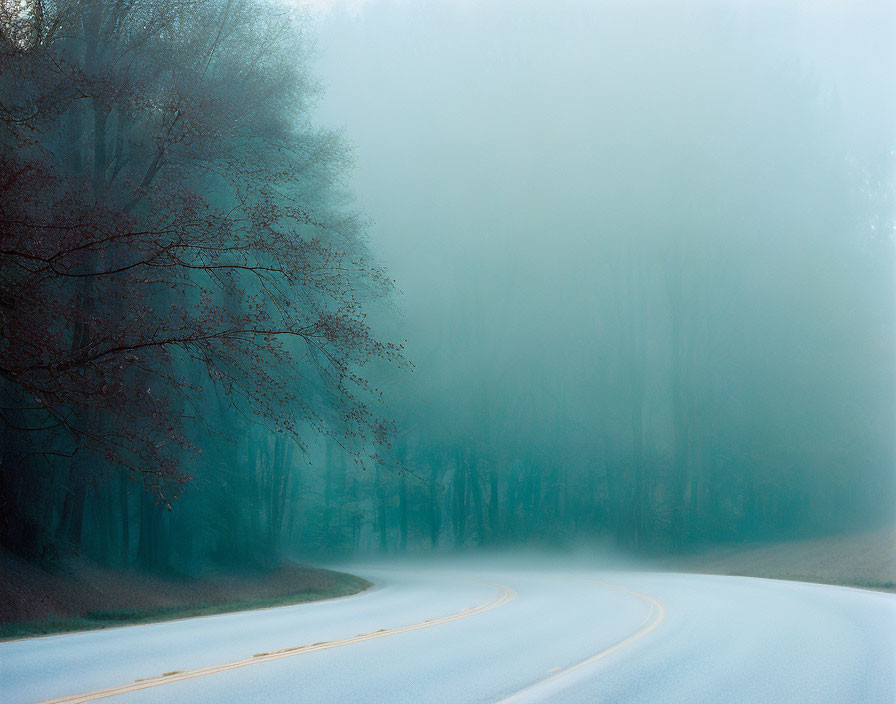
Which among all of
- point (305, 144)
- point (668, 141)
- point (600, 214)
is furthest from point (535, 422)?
point (305, 144)

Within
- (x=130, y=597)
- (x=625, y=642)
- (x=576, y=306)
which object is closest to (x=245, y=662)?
(x=625, y=642)

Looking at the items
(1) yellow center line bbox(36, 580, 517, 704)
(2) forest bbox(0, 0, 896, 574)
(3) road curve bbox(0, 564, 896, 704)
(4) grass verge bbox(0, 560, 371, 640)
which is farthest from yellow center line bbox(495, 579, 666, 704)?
(2) forest bbox(0, 0, 896, 574)

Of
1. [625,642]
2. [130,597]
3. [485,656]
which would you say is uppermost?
[485,656]

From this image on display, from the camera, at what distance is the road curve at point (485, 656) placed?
788cm

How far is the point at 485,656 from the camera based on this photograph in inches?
392

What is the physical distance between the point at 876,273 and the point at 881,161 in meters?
5.16

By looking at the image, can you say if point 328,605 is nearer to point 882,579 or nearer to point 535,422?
point 882,579

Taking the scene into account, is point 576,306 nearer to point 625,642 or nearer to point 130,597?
point 130,597

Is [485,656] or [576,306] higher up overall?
[576,306]

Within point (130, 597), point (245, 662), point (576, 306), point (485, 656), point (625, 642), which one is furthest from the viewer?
point (576, 306)

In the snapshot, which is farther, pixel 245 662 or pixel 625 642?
pixel 625 642

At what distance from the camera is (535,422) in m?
48.2

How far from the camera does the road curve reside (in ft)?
25.8

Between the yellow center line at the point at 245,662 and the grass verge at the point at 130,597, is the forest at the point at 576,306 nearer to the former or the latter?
the grass verge at the point at 130,597
